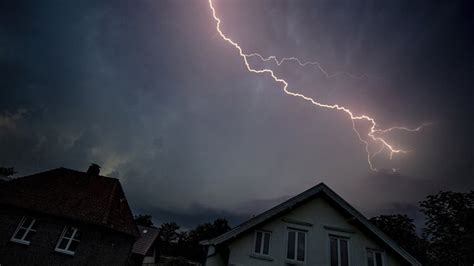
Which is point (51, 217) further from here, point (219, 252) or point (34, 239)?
point (219, 252)

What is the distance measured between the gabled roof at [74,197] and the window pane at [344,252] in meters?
17.2

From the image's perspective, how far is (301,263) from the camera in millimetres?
12461

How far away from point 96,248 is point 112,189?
231 inches

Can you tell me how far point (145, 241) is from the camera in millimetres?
34562

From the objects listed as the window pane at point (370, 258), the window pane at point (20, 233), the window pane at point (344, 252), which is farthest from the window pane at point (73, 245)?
the window pane at point (370, 258)

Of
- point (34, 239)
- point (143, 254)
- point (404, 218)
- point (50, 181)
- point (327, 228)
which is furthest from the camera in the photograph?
point (404, 218)

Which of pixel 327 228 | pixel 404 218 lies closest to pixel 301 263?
pixel 327 228

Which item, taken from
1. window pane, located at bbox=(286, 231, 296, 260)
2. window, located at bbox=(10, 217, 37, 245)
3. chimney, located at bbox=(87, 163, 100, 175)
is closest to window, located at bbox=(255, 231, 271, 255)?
window pane, located at bbox=(286, 231, 296, 260)

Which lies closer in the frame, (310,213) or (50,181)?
(310,213)

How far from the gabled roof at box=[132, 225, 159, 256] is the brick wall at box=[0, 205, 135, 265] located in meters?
10.6

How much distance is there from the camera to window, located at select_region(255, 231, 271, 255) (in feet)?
41.9

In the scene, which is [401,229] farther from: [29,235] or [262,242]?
[29,235]

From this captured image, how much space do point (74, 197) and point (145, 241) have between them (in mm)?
17979

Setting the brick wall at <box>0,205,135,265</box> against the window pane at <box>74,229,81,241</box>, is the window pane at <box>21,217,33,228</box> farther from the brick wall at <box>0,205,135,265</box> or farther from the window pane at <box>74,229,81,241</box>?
the window pane at <box>74,229,81,241</box>
